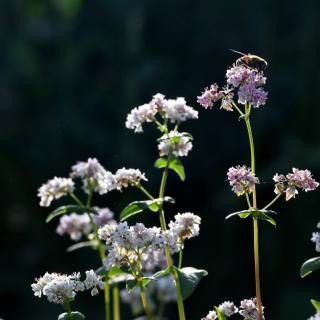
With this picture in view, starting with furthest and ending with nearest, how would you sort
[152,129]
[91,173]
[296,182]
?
[152,129], [91,173], [296,182]

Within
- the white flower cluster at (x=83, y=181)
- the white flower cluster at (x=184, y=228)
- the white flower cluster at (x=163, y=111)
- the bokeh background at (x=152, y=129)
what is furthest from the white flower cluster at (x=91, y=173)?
the bokeh background at (x=152, y=129)

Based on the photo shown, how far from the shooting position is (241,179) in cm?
147

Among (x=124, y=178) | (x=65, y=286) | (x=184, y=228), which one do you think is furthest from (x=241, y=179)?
(x=65, y=286)

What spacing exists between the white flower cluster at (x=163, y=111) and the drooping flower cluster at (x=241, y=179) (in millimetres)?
192

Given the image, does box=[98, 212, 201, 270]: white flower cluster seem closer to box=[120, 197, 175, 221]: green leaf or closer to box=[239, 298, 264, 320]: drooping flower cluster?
box=[120, 197, 175, 221]: green leaf

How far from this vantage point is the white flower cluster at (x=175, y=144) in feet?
5.28

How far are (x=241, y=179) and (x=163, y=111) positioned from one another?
0.90 ft

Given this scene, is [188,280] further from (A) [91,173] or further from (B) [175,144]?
(A) [91,173]

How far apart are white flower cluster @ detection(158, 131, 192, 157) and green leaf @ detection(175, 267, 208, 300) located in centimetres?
25

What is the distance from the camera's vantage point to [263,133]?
6.68 metres

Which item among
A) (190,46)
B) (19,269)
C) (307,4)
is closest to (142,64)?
(190,46)

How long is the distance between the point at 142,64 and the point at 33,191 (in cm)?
148

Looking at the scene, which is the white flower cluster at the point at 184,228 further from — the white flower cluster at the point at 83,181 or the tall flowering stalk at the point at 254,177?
the white flower cluster at the point at 83,181

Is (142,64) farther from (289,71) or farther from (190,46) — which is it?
(289,71)
